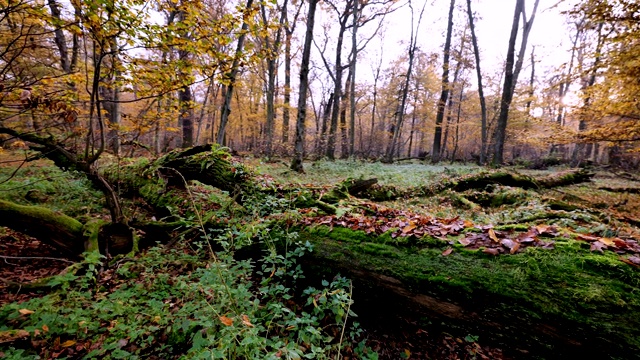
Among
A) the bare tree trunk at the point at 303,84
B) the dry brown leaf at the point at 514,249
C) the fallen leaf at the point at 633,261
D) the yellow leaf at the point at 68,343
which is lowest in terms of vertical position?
the yellow leaf at the point at 68,343

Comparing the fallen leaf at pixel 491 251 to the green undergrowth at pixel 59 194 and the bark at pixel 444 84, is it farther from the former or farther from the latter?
the bark at pixel 444 84

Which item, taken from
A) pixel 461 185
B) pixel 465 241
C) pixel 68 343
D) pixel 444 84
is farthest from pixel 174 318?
pixel 444 84

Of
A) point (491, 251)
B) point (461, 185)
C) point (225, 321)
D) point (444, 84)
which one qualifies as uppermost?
point (444, 84)

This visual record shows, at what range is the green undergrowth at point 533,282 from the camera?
1795 mm

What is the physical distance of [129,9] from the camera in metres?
3.22

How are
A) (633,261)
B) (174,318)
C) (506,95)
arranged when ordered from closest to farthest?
(633,261)
(174,318)
(506,95)

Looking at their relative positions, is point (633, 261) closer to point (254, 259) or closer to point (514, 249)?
point (514, 249)

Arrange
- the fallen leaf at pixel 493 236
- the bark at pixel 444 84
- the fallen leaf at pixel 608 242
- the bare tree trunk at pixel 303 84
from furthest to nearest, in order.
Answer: the bark at pixel 444 84
the bare tree trunk at pixel 303 84
the fallen leaf at pixel 493 236
the fallen leaf at pixel 608 242

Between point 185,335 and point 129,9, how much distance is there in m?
3.93

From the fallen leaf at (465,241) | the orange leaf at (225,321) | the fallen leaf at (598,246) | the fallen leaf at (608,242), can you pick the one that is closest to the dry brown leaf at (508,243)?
the fallen leaf at (465,241)

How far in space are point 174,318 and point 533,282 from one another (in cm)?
335

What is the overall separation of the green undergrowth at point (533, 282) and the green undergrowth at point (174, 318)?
71 centimetres

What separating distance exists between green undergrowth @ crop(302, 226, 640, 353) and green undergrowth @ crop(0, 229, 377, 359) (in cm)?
71

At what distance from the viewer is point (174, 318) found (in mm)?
2594
